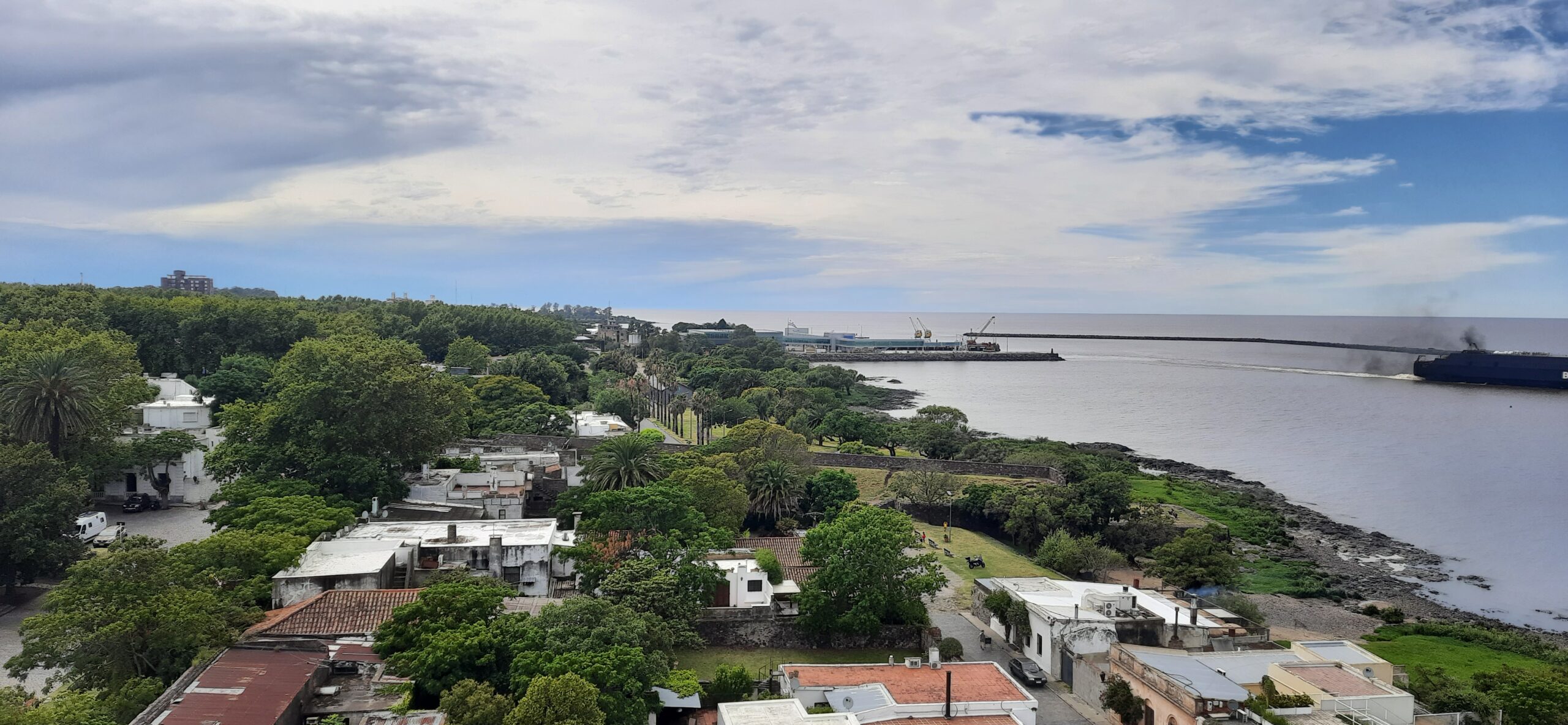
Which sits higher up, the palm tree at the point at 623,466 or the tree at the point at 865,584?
the palm tree at the point at 623,466

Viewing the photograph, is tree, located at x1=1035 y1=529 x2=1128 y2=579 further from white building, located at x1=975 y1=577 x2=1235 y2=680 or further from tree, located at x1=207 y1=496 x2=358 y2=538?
tree, located at x1=207 y1=496 x2=358 y2=538

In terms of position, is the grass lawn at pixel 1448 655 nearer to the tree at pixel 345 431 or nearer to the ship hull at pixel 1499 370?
the tree at pixel 345 431

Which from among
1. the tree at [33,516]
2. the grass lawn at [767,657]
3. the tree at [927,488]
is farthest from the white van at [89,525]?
the tree at [927,488]

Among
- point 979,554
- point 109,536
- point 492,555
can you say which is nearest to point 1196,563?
point 979,554

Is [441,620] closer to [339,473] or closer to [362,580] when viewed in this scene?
[362,580]

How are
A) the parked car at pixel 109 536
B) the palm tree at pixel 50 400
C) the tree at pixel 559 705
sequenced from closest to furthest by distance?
the tree at pixel 559 705 → the parked car at pixel 109 536 → the palm tree at pixel 50 400

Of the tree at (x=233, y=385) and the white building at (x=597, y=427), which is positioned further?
the white building at (x=597, y=427)

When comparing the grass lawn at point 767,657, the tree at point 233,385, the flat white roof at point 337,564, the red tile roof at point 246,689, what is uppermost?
the tree at point 233,385

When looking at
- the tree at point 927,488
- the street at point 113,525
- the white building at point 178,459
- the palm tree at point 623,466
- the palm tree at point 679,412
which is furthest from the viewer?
the palm tree at point 679,412
